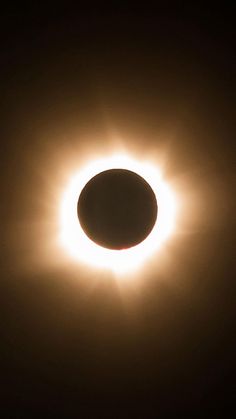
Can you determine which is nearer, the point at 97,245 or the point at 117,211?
the point at 117,211

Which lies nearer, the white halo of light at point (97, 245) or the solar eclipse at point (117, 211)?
the solar eclipse at point (117, 211)

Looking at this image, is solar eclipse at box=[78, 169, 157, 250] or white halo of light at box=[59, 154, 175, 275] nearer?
solar eclipse at box=[78, 169, 157, 250]

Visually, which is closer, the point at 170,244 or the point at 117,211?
the point at 117,211

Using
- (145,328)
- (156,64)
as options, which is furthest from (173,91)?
(145,328)
